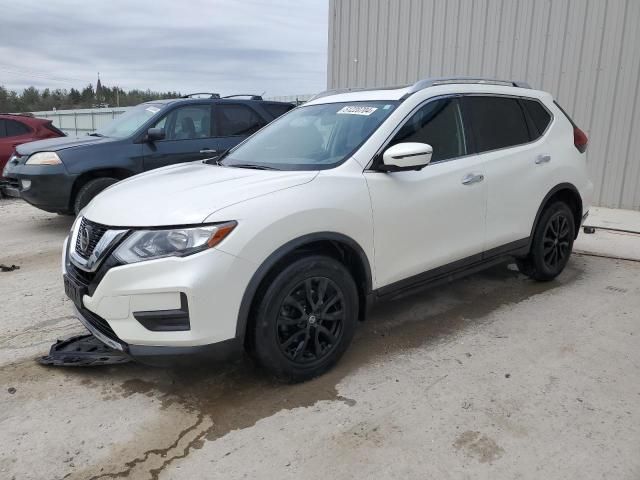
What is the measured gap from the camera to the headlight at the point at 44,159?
670 centimetres

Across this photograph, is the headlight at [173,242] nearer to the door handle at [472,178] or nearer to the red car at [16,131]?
the door handle at [472,178]

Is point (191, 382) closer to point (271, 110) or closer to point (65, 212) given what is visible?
point (65, 212)

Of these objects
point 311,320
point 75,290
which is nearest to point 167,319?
point 75,290

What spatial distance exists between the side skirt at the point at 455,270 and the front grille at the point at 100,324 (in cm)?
156

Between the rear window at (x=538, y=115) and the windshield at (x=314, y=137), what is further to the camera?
the rear window at (x=538, y=115)

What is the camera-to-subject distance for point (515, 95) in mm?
4586

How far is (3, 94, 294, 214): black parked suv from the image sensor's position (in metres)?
6.70

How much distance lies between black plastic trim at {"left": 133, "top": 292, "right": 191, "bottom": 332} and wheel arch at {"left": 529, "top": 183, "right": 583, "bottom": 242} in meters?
3.18

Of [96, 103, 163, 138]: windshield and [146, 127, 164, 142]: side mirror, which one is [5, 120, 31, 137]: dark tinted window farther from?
[146, 127, 164, 142]: side mirror

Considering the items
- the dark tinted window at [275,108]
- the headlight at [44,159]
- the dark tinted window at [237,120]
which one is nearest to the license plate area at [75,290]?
the headlight at [44,159]

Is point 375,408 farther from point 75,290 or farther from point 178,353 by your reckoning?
Answer: point 75,290

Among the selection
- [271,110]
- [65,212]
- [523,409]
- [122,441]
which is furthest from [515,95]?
[65,212]

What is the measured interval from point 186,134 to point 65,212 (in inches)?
74.1

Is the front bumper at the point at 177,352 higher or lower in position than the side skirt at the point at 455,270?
lower
